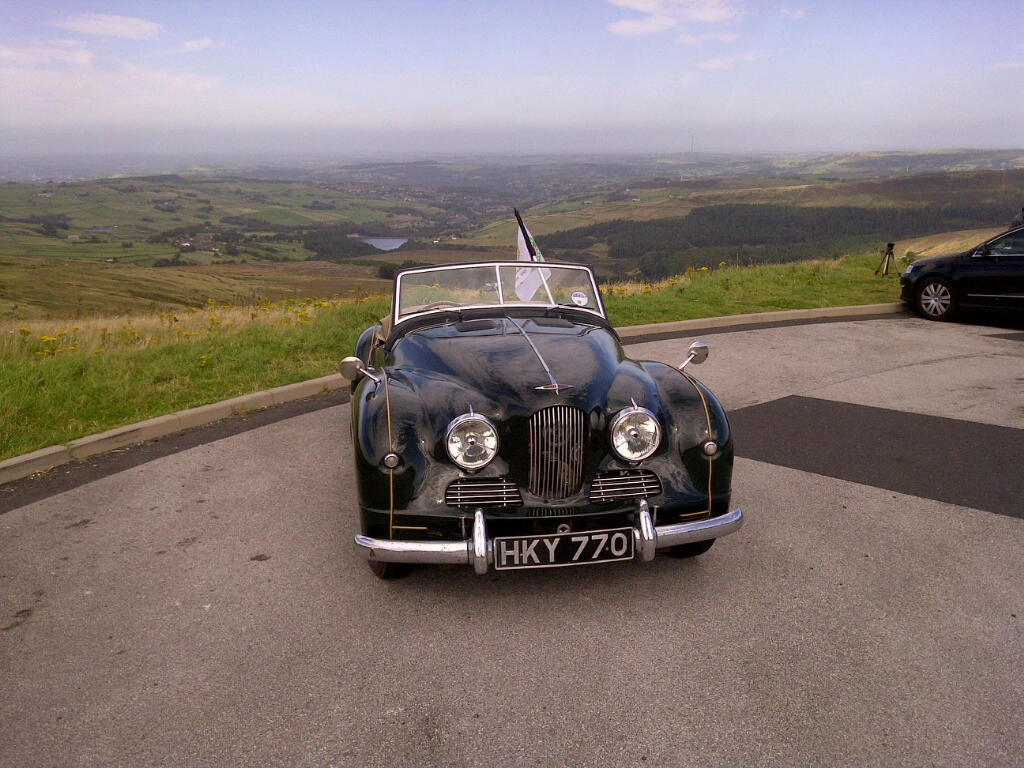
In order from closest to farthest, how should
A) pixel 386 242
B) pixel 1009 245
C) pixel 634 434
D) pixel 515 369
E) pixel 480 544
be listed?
pixel 480 544 → pixel 634 434 → pixel 515 369 → pixel 1009 245 → pixel 386 242

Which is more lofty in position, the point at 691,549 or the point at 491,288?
the point at 491,288

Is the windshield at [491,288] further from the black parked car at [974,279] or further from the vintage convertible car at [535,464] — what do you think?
the black parked car at [974,279]

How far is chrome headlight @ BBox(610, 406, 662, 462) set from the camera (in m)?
3.91

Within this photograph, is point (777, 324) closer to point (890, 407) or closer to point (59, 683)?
point (890, 407)

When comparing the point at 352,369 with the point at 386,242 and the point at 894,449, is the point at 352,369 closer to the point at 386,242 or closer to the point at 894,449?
the point at 894,449

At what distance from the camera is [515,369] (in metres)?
4.23

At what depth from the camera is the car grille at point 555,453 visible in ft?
12.4

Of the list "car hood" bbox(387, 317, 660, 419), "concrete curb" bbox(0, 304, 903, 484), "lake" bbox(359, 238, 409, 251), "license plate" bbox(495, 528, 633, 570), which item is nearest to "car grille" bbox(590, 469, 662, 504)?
"license plate" bbox(495, 528, 633, 570)

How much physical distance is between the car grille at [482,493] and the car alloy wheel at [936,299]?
36.2ft

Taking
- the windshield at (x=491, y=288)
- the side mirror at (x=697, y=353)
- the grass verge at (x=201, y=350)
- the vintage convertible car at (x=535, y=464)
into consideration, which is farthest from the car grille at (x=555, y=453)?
the grass verge at (x=201, y=350)

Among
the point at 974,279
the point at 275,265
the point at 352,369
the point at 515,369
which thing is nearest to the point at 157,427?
the point at 352,369

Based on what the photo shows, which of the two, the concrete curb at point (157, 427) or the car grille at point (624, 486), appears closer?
the car grille at point (624, 486)

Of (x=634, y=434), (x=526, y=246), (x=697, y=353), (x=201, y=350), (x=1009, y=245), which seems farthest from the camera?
(x=1009, y=245)

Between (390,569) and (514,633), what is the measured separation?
833mm
